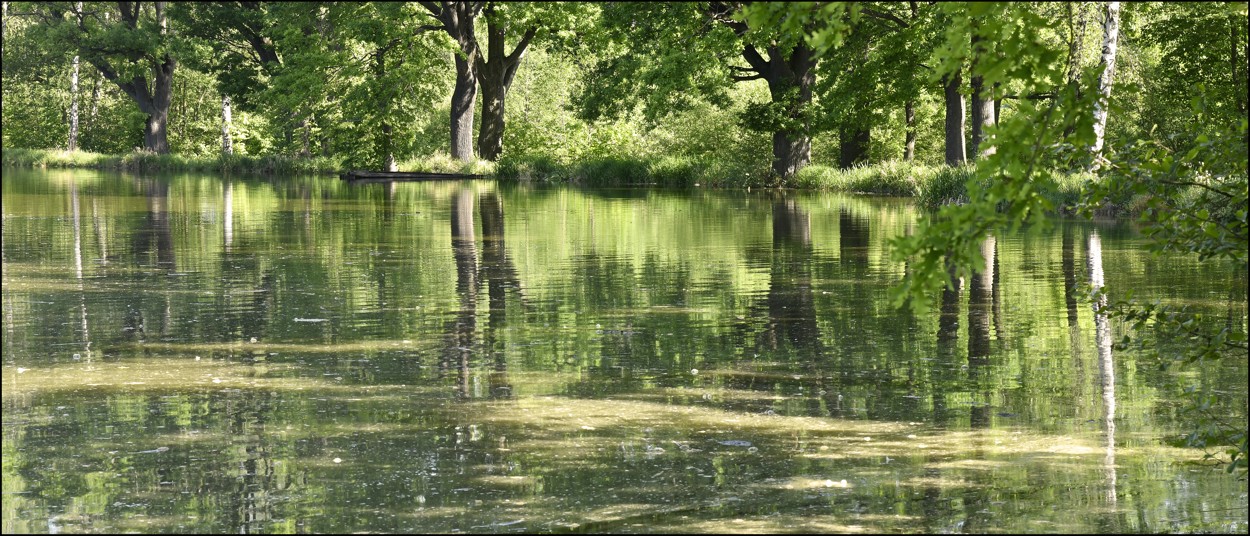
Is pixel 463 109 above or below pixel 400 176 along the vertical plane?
above

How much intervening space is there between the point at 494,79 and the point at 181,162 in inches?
729

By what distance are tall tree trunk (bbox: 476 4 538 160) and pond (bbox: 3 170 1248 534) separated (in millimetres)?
39341

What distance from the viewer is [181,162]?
68.5 metres

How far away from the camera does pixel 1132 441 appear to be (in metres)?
7.96

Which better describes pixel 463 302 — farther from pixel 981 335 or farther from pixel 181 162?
pixel 181 162

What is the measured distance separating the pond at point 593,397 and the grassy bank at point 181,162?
151 ft

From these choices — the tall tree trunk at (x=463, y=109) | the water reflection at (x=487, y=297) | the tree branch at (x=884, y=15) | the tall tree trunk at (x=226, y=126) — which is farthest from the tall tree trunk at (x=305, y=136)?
the water reflection at (x=487, y=297)

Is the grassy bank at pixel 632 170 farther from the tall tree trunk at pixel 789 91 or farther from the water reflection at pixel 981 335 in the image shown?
the water reflection at pixel 981 335

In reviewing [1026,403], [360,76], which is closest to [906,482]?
[1026,403]

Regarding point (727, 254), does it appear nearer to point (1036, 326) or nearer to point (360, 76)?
point (1036, 326)

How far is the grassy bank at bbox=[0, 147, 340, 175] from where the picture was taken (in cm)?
6512

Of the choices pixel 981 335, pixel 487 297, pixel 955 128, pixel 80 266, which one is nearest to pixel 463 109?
pixel 955 128

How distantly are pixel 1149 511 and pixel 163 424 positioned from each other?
5.39 meters

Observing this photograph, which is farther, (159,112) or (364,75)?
(159,112)
